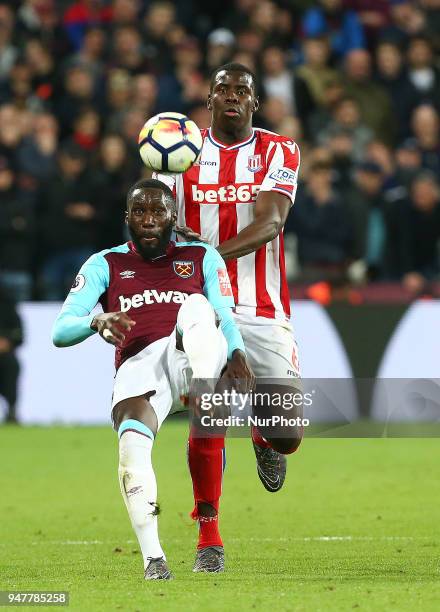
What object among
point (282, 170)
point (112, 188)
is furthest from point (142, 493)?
point (112, 188)

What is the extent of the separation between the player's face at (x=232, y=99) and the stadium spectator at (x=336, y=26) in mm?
9905

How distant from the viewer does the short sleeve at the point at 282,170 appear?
25.5 feet

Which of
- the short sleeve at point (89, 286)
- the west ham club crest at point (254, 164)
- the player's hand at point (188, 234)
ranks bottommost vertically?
the short sleeve at point (89, 286)

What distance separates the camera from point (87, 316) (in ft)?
21.7

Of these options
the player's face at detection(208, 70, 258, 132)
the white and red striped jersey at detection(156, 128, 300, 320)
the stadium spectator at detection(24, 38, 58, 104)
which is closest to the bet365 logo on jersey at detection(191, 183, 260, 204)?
the white and red striped jersey at detection(156, 128, 300, 320)

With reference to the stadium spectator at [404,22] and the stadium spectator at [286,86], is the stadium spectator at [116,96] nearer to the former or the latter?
the stadium spectator at [286,86]

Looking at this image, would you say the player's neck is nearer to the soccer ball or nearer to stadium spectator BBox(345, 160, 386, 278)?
the soccer ball

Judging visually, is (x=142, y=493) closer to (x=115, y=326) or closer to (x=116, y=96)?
(x=115, y=326)

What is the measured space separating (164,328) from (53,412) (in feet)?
24.0

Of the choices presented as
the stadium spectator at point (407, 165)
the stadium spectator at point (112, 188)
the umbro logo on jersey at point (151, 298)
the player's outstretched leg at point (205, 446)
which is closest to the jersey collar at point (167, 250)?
the umbro logo on jersey at point (151, 298)

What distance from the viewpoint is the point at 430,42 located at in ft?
57.5

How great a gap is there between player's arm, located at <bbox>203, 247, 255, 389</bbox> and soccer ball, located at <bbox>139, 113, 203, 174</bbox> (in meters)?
0.70

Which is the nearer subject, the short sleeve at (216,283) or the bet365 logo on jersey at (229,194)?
the short sleeve at (216,283)

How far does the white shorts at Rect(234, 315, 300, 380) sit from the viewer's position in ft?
25.7
